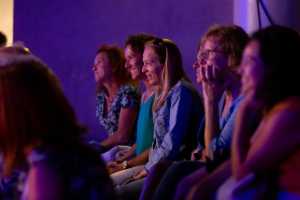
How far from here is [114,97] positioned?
4.09 m

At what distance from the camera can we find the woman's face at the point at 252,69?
230 cm

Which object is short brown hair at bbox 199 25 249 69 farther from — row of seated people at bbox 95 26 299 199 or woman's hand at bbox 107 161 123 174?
woman's hand at bbox 107 161 123 174

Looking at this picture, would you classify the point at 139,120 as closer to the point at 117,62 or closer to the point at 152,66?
the point at 152,66

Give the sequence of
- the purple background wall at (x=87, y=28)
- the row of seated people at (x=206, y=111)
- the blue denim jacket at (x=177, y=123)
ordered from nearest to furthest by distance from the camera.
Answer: the row of seated people at (x=206, y=111)
the blue denim jacket at (x=177, y=123)
the purple background wall at (x=87, y=28)

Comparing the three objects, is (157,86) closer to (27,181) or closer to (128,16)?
(128,16)

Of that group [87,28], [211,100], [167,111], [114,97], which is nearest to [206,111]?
[211,100]

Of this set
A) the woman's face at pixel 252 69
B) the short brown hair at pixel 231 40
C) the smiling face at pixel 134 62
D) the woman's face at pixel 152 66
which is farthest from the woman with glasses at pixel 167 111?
the woman's face at pixel 252 69

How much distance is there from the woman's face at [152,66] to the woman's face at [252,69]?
112cm

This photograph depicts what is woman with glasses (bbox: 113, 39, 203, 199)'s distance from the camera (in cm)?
327

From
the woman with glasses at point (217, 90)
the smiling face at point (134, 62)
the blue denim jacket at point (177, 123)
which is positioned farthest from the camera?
the smiling face at point (134, 62)

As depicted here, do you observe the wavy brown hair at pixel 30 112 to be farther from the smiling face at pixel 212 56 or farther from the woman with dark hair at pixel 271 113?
the smiling face at pixel 212 56

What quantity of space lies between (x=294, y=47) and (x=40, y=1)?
10.2 ft

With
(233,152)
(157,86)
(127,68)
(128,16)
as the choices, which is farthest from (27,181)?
(128,16)

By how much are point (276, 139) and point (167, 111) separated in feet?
4.02
